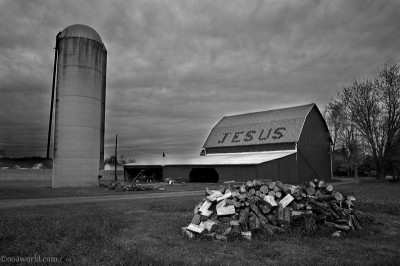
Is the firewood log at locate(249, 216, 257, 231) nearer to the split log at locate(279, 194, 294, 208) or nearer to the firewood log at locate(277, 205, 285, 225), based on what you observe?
the firewood log at locate(277, 205, 285, 225)

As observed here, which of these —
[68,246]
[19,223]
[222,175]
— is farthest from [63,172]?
[68,246]

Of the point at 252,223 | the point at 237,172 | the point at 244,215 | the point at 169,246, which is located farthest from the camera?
the point at 237,172

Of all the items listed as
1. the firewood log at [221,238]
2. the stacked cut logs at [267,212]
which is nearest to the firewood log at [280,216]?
the stacked cut logs at [267,212]

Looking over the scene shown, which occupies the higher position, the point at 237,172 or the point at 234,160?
the point at 234,160

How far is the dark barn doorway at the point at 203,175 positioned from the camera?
150 feet

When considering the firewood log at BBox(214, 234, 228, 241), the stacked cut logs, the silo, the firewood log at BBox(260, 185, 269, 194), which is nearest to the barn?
the silo

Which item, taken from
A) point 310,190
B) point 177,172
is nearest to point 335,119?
point 177,172

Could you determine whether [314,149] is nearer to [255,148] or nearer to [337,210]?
[255,148]

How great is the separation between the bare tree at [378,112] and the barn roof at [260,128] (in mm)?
6843

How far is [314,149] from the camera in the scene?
4562 cm

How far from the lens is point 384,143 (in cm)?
3972

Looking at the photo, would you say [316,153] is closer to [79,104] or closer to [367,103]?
[367,103]

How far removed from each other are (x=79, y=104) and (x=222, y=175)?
62.0ft

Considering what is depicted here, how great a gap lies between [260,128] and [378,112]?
52.3 ft
